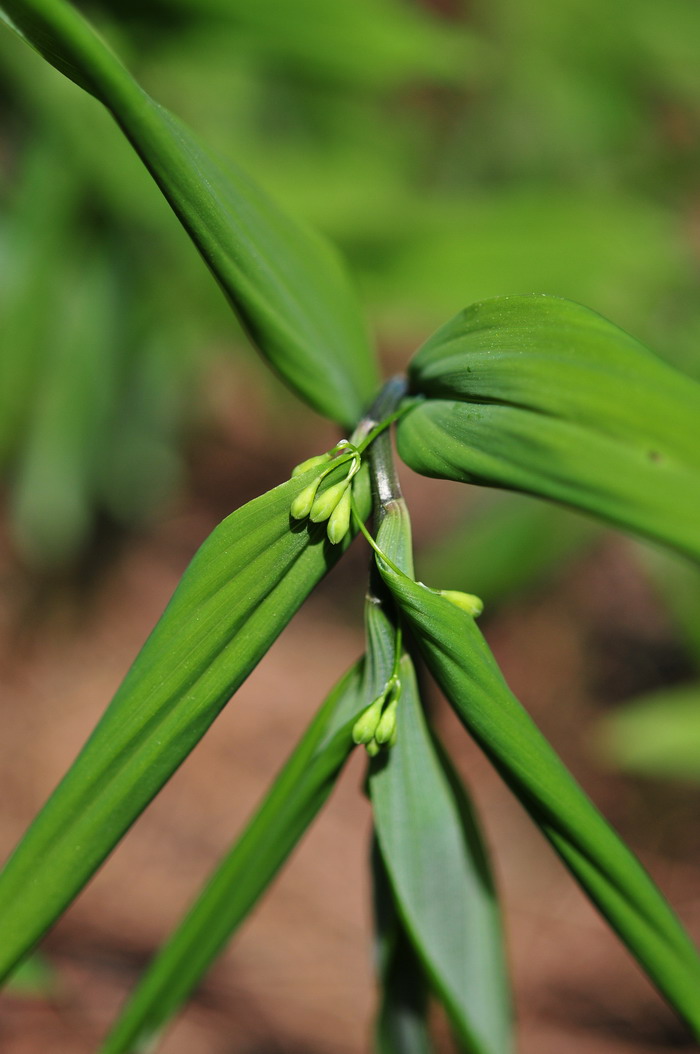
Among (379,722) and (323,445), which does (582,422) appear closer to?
(379,722)

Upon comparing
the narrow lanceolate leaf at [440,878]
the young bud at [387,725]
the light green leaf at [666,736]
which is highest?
the light green leaf at [666,736]

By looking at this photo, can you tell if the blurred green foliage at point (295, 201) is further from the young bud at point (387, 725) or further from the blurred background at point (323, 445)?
the young bud at point (387, 725)

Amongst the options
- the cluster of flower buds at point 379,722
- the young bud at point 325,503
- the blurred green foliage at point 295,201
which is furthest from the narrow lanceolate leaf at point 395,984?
the blurred green foliage at point 295,201

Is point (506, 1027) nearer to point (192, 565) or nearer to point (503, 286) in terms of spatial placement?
point (192, 565)

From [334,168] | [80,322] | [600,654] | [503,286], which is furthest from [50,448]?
[600,654]

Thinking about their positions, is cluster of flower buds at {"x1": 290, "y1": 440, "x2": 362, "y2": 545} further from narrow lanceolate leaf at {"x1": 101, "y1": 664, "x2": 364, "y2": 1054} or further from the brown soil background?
the brown soil background

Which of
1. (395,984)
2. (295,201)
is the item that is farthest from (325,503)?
(295,201)
